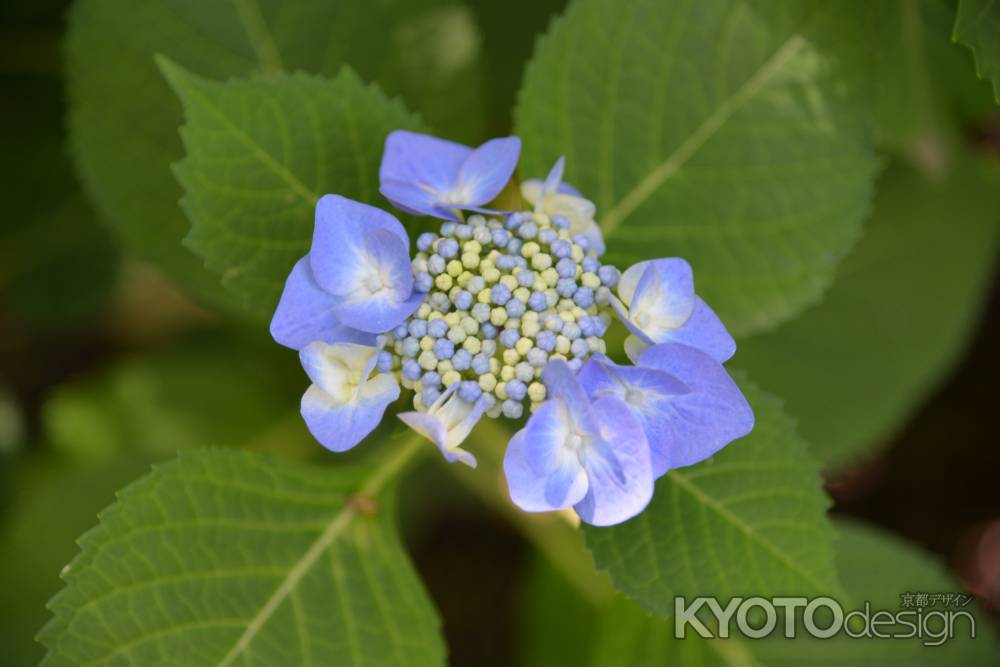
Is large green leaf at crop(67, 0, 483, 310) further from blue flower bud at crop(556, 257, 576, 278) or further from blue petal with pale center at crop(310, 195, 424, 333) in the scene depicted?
blue flower bud at crop(556, 257, 576, 278)

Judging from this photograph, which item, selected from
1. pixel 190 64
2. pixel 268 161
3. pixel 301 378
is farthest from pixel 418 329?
pixel 301 378

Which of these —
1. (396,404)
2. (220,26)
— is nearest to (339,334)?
(396,404)

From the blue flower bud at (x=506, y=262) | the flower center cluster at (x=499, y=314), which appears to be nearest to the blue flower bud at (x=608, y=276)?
the flower center cluster at (x=499, y=314)

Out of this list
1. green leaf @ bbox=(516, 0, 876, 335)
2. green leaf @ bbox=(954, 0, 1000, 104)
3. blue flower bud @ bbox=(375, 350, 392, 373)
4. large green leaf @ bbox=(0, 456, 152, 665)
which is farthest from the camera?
large green leaf @ bbox=(0, 456, 152, 665)

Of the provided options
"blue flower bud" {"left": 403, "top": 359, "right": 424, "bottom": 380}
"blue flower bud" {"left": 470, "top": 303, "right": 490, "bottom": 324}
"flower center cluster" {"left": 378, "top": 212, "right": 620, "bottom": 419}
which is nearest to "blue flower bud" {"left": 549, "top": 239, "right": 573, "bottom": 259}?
"flower center cluster" {"left": 378, "top": 212, "right": 620, "bottom": 419}

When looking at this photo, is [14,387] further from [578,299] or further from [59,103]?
[578,299]

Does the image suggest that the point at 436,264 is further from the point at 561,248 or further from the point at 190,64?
the point at 190,64
